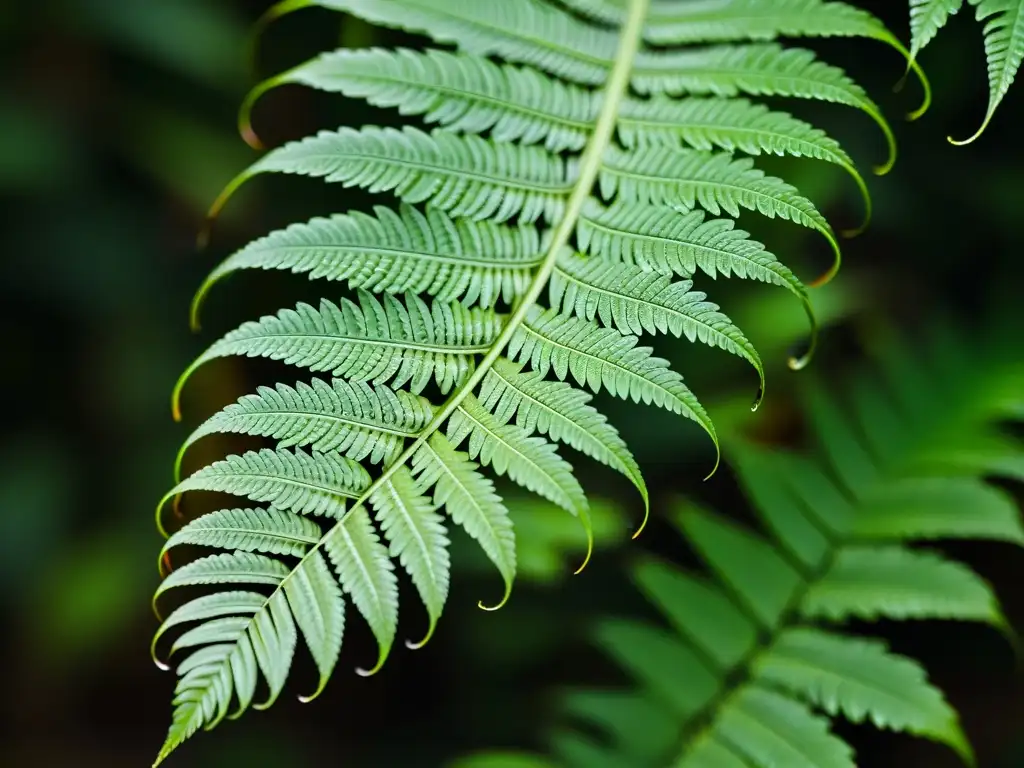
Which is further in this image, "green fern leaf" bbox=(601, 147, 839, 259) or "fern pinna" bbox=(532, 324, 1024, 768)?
"fern pinna" bbox=(532, 324, 1024, 768)

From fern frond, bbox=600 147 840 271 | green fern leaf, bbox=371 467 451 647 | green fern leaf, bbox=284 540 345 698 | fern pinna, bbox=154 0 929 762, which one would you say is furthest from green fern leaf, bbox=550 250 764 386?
green fern leaf, bbox=284 540 345 698

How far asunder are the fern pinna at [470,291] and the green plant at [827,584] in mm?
616

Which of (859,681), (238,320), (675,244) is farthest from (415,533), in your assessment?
(238,320)

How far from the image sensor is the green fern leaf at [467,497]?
2.70 feet

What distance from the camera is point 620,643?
1.50 m

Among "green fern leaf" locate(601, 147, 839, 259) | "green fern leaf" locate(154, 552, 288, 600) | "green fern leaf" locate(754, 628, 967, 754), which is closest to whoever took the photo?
"green fern leaf" locate(154, 552, 288, 600)

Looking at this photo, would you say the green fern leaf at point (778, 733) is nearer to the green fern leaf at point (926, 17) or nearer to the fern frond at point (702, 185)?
the fern frond at point (702, 185)

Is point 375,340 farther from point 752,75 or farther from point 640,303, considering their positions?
point 752,75

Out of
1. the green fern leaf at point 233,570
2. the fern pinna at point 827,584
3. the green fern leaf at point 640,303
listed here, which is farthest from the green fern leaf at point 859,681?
the green fern leaf at point 233,570

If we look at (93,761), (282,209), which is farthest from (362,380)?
(93,761)

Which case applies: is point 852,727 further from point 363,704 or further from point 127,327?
point 127,327

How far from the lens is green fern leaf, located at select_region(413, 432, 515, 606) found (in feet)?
2.70

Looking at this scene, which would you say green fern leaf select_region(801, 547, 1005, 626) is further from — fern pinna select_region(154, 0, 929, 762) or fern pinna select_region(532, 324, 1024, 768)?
fern pinna select_region(154, 0, 929, 762)

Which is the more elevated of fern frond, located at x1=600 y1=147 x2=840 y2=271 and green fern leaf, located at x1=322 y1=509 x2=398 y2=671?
fern frond, located at x1=600 y1=147 x2=840 y2=271
